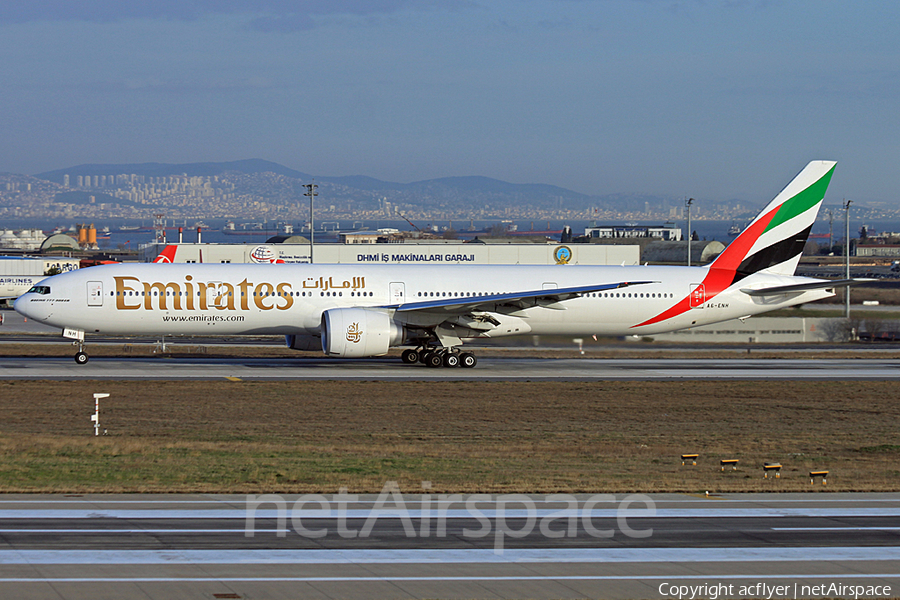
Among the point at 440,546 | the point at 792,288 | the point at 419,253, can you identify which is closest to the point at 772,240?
the point at 792,288

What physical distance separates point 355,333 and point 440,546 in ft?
72.2

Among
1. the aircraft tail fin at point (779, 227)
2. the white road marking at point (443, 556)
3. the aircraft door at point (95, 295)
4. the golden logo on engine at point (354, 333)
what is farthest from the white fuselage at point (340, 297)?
the white road marking at point (443, 556)

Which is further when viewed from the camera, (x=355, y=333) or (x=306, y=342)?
(x=306, y=342)

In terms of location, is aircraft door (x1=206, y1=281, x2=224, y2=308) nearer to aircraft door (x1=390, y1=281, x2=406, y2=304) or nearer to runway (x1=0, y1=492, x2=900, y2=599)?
aircraft door (x1=390, y1=281, x2=406, y2=304)

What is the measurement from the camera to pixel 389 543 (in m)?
12.5

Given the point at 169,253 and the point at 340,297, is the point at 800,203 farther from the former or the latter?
the point at 169,253

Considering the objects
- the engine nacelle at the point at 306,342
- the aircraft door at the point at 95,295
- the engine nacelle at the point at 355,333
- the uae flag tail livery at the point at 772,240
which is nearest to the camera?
the engine nacelle at the point at 355,333

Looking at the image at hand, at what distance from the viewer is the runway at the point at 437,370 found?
111ft

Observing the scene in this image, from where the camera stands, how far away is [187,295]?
35.0m

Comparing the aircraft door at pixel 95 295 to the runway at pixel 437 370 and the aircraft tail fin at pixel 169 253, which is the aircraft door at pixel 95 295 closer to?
the runway at pixel 437 370

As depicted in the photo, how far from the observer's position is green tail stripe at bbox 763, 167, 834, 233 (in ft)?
131

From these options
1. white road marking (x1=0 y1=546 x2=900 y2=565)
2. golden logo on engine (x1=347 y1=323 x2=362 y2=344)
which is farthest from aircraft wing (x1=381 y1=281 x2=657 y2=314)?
white road marking (x1=0 y1=546 x2=900 y2=565)

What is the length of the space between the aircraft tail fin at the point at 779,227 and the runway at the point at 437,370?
4733 millimetres

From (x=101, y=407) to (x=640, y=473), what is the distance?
16022 mm
